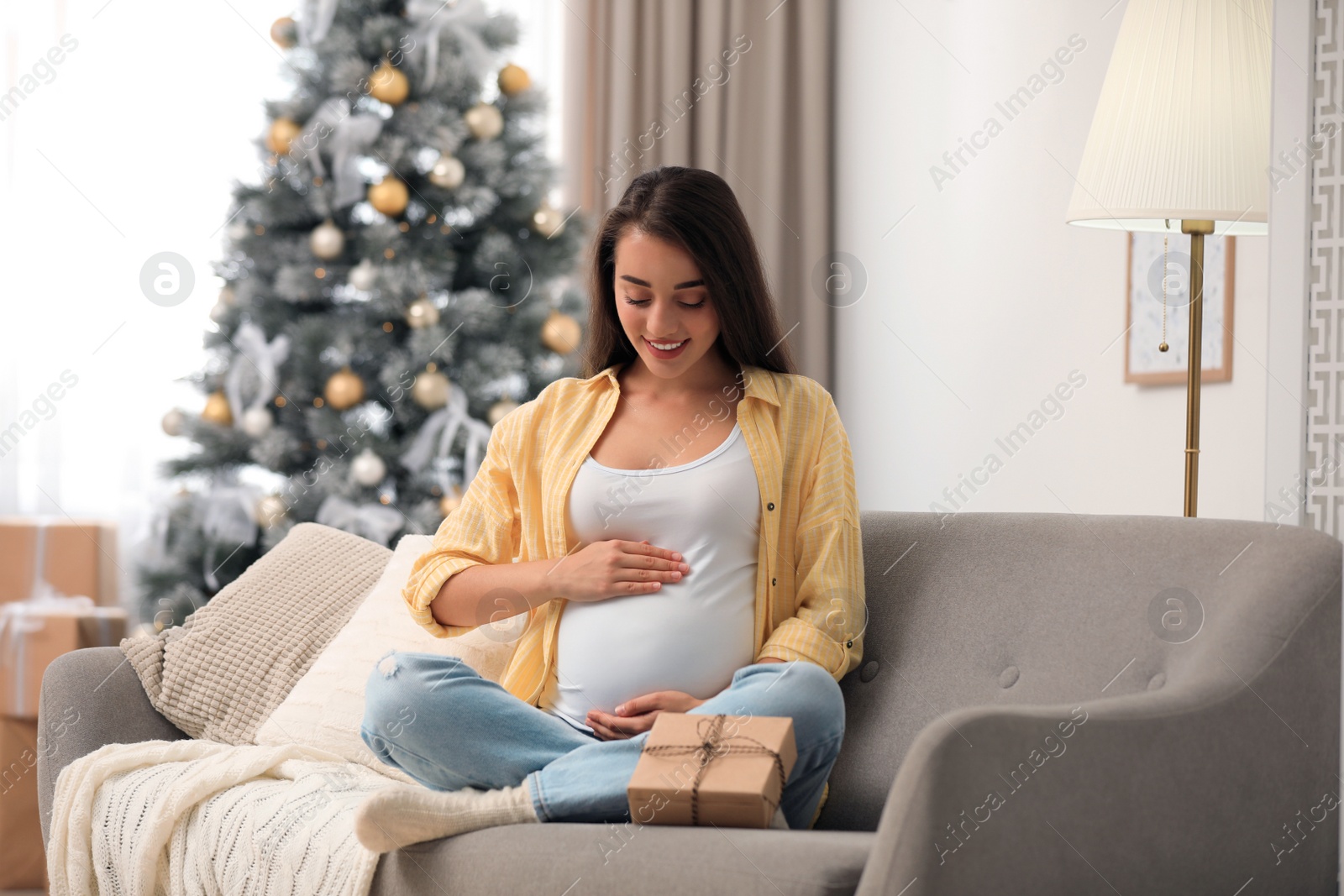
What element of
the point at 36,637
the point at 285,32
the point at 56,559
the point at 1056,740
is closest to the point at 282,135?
the point at 285,32

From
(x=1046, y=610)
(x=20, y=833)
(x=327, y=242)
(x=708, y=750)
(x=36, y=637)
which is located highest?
(x=327, y=242)

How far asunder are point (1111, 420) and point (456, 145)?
1.61 meters

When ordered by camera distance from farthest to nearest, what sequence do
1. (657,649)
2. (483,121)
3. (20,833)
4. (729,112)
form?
(729,112)
(483,121)
(20,833)
(657,649)

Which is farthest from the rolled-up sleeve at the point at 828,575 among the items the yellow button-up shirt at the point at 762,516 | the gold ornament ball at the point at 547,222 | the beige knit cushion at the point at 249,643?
the gold ornament ball at the point at 547,222

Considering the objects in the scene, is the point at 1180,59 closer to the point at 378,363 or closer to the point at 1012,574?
the point at 1012,574

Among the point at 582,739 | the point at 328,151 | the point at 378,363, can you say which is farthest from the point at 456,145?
the point at 582,739

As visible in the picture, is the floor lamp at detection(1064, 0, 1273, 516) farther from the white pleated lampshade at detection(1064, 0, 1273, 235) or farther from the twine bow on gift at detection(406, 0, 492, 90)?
the twine bow on gift at detection(406, 0, 492, 90)

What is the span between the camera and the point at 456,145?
3023mm

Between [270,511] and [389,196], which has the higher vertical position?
[389,196]

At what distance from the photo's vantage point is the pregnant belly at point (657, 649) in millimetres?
1566

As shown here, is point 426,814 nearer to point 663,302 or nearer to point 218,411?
point 663,302

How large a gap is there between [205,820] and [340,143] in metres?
1.85

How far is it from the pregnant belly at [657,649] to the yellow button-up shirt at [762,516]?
45 mm

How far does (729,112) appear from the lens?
12.5ft
